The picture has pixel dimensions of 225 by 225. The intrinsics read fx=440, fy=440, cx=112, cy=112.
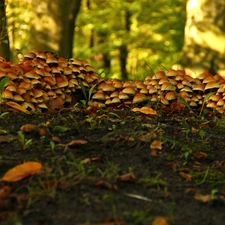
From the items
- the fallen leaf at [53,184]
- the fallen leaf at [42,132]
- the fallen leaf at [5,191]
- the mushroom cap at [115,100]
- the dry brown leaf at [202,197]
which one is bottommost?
the dry brown leaf at [202,197]

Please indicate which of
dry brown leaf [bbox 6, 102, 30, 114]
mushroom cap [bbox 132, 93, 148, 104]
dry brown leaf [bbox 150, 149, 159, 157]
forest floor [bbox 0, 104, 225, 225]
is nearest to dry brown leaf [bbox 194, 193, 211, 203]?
forest floor [bbox 0, 104, 225, 225]

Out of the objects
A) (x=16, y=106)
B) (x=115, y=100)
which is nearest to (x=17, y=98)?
(x=16, y=106)

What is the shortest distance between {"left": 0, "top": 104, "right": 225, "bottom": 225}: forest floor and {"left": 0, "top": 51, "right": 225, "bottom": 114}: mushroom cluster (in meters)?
0.67

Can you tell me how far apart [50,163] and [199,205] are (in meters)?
0.97

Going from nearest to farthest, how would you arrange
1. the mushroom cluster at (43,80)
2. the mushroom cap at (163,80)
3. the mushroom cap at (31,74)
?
the mushroom cluster at (43,80), the mushroom cap at (31,74), the mushroom cap at (163,80)

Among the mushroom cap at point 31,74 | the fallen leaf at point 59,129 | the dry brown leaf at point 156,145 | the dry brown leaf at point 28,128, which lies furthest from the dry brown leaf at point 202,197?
the mushroom cap at point 31,74

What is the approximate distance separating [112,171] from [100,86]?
2495 millimetres

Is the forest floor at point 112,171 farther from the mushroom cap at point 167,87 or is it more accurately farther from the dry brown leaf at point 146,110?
the mushroom cap at point 167,87

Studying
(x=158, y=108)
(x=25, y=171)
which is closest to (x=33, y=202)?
(x=25, y=171)

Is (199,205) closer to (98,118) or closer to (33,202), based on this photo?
(33,202)

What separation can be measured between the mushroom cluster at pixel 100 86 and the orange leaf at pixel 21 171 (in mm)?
1830

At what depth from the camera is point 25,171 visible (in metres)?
2.63

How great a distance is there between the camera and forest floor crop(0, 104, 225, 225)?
228 centimetres

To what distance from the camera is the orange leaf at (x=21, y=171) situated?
8.48 ft
